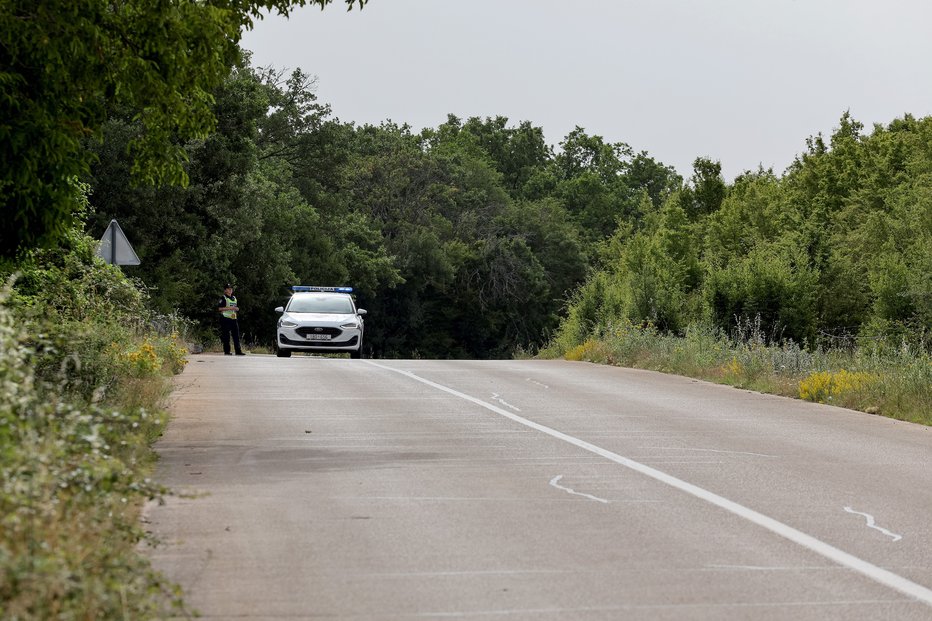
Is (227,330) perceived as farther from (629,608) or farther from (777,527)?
(629,608)

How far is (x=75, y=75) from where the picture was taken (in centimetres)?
1286

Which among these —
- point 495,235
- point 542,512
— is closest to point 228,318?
point 542,512

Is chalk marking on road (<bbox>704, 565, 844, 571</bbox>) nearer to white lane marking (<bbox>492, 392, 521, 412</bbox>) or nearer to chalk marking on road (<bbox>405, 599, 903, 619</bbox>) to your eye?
chalk marking on road (<bbox>405, 599, 903, 619</bbox>)

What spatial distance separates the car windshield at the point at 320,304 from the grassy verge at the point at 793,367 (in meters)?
5.83

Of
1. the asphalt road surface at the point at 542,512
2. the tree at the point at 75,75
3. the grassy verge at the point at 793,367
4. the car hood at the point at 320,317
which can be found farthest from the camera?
the car hood at the point at 320,317

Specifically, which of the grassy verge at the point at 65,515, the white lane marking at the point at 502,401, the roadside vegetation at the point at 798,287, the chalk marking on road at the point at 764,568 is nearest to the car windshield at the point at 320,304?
the roadside vegetation at the point at 798,287

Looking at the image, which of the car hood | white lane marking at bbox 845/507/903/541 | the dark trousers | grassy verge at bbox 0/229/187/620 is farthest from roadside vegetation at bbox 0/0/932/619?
white lane marking at bbox 845/507/903/541

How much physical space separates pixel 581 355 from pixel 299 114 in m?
37.2

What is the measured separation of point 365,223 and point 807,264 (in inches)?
1339

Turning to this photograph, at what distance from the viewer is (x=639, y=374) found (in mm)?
27141

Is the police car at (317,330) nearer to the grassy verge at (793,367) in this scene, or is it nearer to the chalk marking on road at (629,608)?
the grassy verge at (793,367)

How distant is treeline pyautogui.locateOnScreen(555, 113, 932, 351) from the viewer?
42.2 metres

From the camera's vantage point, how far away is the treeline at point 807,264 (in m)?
42.2

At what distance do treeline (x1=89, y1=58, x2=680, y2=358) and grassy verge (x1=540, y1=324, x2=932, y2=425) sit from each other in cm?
1880
